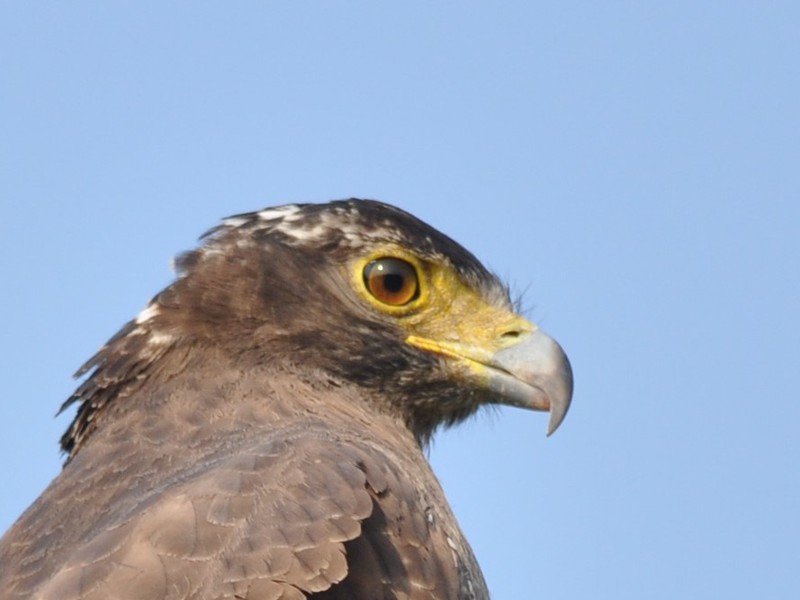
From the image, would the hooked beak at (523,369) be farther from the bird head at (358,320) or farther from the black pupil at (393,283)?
the black pupil at (393,283)

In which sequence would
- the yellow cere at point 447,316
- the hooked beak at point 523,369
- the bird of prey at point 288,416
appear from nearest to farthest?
the bird of prey at point 288,416 → the hooked beak at point 523,369 → the yellow cere at point 447,316

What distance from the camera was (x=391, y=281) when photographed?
8484 mm

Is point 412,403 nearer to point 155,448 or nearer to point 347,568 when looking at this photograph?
point 155,448

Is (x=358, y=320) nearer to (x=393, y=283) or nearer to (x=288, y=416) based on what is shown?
(x=393, y=283)

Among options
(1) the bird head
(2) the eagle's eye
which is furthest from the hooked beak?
(2) the eagle's eye

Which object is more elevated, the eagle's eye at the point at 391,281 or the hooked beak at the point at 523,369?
the eagle's eye at the point at 391,281

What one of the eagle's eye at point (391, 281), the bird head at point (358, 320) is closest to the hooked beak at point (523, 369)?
the bird head at point (358, 320)

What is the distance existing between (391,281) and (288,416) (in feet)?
3.59

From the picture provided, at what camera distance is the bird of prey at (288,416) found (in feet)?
20.4

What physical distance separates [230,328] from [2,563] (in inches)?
68.9

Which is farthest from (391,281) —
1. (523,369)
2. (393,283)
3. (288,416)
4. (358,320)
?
(288,416)

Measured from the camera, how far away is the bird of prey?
621 centimetres

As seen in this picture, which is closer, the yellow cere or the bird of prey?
the bird of prey

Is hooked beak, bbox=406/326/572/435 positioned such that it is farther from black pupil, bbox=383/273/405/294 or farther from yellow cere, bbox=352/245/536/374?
black pupil, bbox=383/273/405/294
